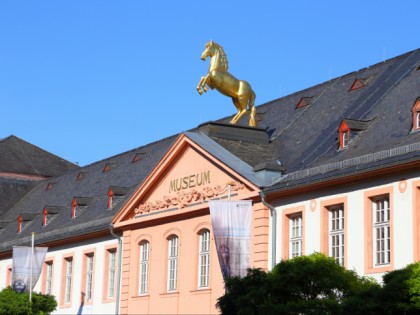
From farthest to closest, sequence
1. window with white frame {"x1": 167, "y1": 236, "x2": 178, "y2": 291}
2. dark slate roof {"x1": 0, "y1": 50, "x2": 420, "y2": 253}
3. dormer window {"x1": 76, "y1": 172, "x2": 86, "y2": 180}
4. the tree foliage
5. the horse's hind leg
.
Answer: dormer window {"x1": 76, "y1": 172, "x2": 86, "y2": 180}
window with white frame {"x1": 167, "y1": 236, "x2": 178, "y2": 291}
the horse's hind leg
dark slate roof {"x1": 0, "y1": 50, "x2": 420, "y2": 253}
the tree foliage

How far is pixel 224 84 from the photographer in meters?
40.7

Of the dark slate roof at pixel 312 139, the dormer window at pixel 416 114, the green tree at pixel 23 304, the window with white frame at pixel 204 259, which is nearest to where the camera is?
the dormer window at pixel 416 114

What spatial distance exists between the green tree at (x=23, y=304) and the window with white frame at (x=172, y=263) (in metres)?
6.68

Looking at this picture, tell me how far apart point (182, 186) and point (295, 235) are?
717cm

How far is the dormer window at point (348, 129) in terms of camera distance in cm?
3503

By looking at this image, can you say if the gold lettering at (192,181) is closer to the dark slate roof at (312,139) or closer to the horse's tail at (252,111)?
the dark slate roof at (312,139)

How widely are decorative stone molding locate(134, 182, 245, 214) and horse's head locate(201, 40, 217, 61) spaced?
5263 millimetres

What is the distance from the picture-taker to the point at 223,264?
1336 inches

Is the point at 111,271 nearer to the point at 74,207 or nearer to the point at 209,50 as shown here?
the point at 74,207

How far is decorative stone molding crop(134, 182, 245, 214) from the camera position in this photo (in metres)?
38.2

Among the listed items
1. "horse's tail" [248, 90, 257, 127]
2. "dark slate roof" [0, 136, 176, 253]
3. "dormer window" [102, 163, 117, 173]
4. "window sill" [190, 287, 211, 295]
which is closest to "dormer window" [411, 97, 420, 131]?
"horse's tail" [248, 90, 257, 127]

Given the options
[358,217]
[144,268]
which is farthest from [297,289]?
[144,268]

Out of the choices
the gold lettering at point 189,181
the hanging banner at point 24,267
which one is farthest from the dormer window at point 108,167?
the gold lettering at point 189,181

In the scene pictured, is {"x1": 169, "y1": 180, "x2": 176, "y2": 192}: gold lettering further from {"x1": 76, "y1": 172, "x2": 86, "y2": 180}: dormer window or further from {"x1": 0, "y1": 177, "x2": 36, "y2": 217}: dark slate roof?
{"x1": 0, "y1": 177, "x2": 36, "y2": 217}: dark slate roof
